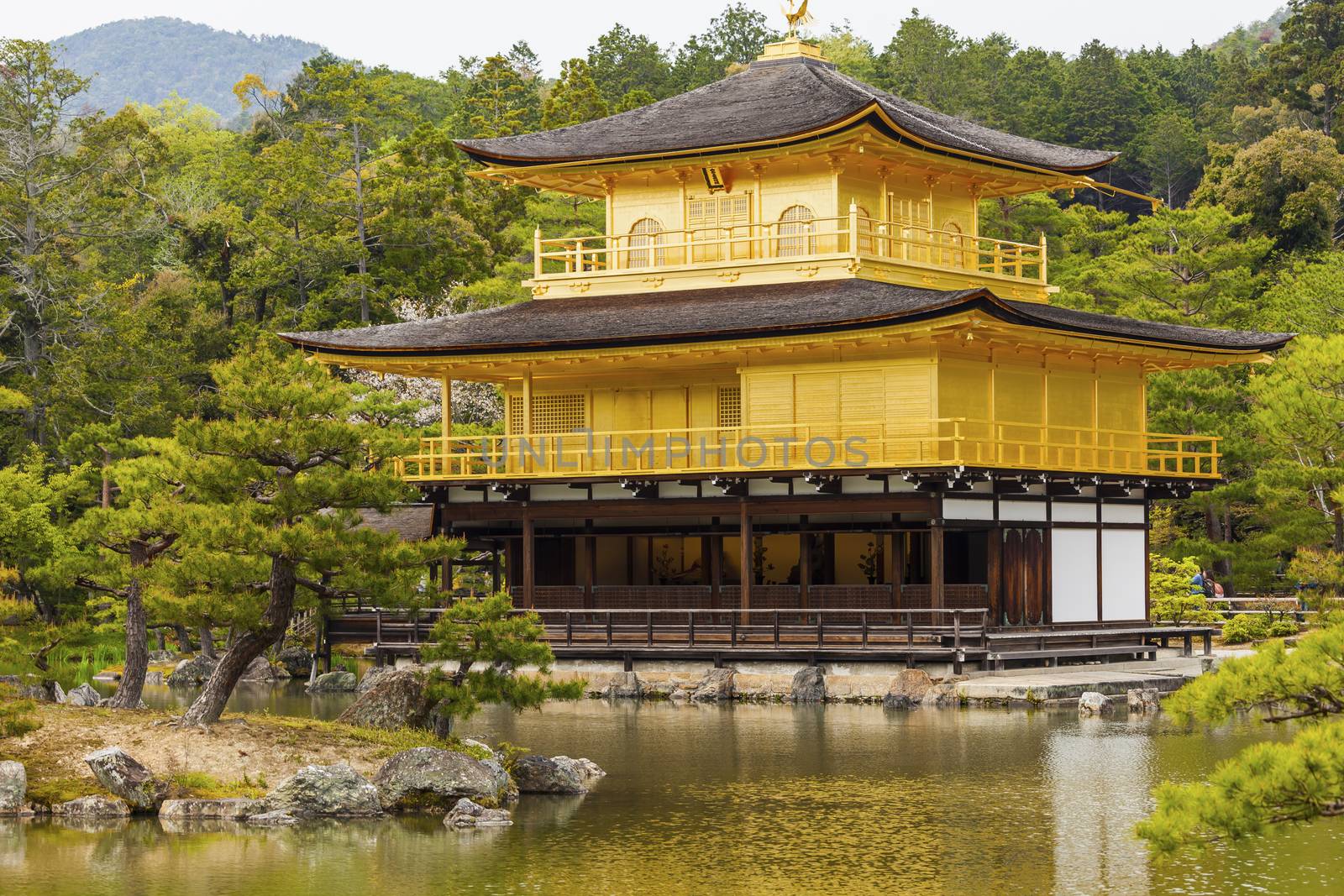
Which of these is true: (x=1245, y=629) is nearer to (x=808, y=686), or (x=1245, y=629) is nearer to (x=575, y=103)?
(x=808, y=686)

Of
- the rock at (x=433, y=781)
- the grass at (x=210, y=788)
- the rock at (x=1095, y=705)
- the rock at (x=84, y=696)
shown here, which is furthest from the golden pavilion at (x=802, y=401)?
the grass at (x=210, y=788)

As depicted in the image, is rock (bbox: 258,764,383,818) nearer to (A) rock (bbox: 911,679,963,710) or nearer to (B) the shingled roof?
(A) rock (bbox: 911,679,963,710)

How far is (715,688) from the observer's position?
3456 centimetres

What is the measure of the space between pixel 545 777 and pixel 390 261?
4145 centimetres

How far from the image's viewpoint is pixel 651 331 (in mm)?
37094

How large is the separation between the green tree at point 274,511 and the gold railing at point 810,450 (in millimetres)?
13707

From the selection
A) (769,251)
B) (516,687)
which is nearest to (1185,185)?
(769,251)

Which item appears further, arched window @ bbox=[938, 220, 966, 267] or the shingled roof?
arched window @ bbox=[938, 220, 966, 267]

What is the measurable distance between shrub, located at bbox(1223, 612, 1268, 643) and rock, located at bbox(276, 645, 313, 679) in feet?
64.3

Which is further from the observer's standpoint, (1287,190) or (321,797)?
(1287,190)

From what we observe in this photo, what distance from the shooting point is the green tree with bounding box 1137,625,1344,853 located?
1063 cm

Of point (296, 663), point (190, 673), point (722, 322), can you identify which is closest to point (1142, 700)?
point (722, 322)

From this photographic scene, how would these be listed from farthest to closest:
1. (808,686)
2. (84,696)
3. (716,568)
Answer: (716,568) → (808,686) → (84,696)

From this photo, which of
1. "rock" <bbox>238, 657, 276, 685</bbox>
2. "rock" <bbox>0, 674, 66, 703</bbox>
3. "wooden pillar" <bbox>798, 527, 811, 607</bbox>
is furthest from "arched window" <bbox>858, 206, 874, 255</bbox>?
"rock" <bbox>0, 674, 66, 703</bbox>
